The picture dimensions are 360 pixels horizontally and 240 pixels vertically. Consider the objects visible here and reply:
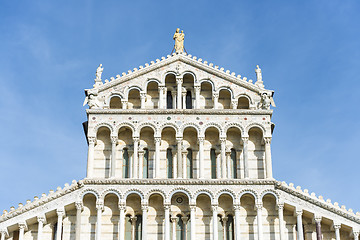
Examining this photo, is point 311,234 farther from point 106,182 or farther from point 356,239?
point 106,182

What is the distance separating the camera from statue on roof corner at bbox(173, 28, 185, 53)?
33219 millimetres

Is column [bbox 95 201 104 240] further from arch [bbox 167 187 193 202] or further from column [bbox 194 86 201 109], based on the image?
column [bbox 194 86 201 109]

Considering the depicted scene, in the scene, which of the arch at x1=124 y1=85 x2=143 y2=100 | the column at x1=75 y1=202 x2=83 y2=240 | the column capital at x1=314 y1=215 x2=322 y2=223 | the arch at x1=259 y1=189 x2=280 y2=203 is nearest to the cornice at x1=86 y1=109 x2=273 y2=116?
the arch at x1=124 y1=85 x2=143 y2=100

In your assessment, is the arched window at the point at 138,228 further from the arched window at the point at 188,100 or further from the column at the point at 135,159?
the arched window at the point at 188,100

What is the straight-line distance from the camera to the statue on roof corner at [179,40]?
1308 inches

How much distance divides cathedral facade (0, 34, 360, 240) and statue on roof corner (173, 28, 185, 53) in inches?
36.1

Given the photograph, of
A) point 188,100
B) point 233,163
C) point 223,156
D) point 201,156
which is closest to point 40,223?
point 201,156

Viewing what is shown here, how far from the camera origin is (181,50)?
109 feet

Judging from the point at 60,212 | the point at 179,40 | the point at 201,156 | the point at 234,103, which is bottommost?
the point at 60,212

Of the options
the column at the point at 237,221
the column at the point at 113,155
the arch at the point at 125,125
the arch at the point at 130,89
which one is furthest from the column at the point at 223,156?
the column at the point at 113,155

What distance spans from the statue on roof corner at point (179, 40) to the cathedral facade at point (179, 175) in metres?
0.92

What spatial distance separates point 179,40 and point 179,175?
21.5 feet

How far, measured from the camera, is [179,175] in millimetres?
29828

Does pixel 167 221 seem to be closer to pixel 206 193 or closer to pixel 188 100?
pixel 206 193
